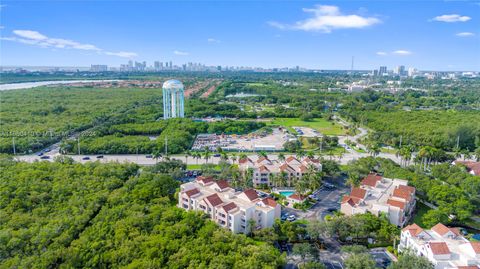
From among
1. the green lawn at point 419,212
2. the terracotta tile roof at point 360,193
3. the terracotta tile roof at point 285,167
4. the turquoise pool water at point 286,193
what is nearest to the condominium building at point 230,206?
the turquoise pool water at point 286,193

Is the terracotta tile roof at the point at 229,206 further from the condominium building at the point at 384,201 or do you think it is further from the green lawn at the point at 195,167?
the green lawn at the point at 195,167

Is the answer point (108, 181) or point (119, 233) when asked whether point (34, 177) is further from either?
point (119, 233)

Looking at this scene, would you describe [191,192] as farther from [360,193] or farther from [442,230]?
[442,230]

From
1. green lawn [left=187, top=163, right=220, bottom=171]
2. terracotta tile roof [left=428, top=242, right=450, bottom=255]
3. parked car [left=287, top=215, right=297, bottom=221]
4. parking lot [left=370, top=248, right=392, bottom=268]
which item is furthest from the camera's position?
green lawn [left=187, top=163, right=220, bottom=171]

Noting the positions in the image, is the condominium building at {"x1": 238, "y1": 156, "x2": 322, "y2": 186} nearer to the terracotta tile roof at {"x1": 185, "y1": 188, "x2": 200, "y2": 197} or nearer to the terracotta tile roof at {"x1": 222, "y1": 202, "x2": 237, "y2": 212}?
the terracotta tile roof at {"x1": 185, "y1": 188, "x2": 200, "y2": 197}

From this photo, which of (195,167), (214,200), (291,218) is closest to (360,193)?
(291,218)

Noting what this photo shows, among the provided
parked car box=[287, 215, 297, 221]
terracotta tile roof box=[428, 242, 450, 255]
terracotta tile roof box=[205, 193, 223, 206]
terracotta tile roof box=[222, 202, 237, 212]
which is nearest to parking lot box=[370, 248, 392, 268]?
terracotta tile roof box=[428, 242, 450, 255]

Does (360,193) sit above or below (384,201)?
above
